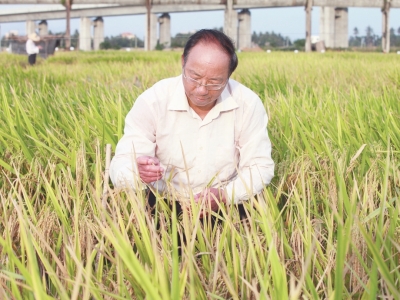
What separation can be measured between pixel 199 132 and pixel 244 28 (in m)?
17.6

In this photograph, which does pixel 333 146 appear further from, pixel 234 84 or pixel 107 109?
pixel 107 109

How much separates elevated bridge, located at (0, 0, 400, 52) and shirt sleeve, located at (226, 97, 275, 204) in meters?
9.53

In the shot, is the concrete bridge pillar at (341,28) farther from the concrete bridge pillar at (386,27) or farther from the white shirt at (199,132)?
the white shirt at (199,132)

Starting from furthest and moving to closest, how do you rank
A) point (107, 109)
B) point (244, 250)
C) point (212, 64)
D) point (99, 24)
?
point (99, 24), point (107, 109), point (212, 64), point (244, 250)

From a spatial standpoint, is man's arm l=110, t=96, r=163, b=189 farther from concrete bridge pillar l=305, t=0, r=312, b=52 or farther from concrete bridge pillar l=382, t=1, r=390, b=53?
concrete bridge pillar l=382, t=1, r=390, b=53

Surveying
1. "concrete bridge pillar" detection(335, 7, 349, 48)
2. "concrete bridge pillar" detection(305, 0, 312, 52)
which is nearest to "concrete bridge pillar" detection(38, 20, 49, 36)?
"concrete bridge pillar" detection(335, 7, 349, 48)

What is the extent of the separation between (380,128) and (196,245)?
994mm

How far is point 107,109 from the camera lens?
2.04 meters

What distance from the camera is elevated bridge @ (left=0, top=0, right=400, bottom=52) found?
38.3 feet

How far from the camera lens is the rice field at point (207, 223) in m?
0.77

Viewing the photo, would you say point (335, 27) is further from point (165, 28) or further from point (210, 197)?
point (210, 197)

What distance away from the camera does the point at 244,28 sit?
18.6 m

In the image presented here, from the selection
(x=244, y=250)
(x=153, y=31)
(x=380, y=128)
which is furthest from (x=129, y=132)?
(x=153, y=31)

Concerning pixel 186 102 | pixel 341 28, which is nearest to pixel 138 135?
pixel 186 102
